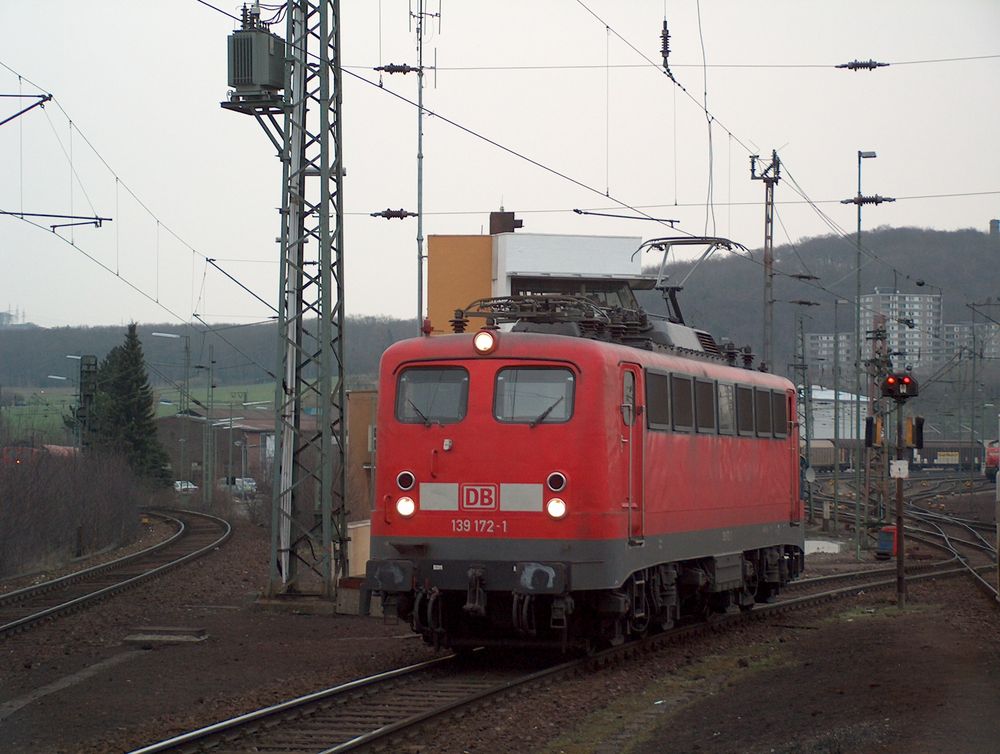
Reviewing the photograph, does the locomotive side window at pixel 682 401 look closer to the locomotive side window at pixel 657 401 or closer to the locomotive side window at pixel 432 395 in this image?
the locomotive side window at pixel 657 401

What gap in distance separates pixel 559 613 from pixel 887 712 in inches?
134

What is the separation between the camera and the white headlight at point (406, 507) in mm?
13961

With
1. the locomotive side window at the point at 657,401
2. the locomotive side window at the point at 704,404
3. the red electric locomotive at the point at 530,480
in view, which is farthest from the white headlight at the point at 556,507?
the locomotive side window at the point at 704,404

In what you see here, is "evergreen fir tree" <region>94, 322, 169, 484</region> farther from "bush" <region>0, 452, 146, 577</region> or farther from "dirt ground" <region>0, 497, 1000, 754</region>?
"dirt ground" <region>0, 497, 1000, 754</region>

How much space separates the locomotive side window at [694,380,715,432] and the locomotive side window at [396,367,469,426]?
3.49 metres

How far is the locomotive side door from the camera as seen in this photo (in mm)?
14109

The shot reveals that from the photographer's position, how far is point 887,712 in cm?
1114

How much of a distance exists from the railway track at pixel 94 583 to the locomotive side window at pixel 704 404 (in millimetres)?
9374

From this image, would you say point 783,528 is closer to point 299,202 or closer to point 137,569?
point 299,202

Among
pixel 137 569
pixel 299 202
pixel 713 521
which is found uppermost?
pixel 299 202

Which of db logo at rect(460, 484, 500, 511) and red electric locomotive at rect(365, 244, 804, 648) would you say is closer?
red electric locomotive at rect(365, 244, 804, 648)

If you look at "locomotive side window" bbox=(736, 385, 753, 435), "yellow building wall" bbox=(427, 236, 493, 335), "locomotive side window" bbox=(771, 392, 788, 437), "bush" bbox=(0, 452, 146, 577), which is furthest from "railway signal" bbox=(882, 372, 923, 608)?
"yellow building wall" bbox=(427, 236, 493, 335)

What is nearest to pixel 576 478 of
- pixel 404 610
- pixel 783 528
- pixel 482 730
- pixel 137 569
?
pixel 404 610

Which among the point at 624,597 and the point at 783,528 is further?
the point at 783,528
